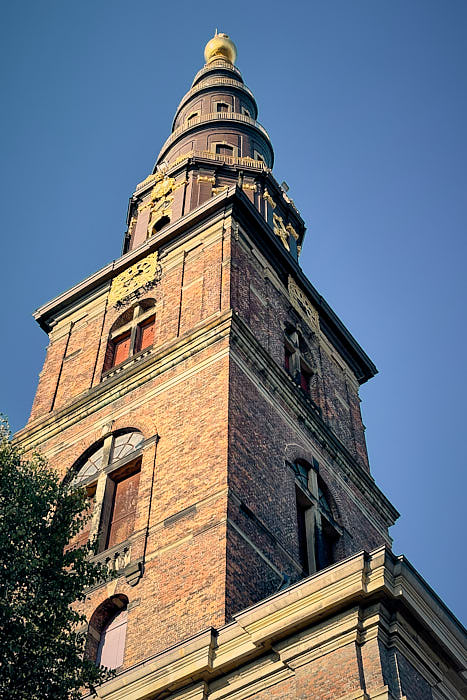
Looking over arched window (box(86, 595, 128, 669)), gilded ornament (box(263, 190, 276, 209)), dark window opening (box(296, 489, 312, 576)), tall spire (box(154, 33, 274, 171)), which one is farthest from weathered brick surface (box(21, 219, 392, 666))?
tall spire (box(154, 33, 274, 171))

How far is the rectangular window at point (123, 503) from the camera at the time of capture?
2423 centimetres

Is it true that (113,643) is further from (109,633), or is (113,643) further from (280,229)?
(280,229)

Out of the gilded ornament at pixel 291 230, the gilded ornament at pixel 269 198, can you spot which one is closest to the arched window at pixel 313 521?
the gilded ornament at pixel 269 198

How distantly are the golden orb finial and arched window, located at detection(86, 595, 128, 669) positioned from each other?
36.3 metres

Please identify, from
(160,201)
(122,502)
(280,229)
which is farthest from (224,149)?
(122,502)

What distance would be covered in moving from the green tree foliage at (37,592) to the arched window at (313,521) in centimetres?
795

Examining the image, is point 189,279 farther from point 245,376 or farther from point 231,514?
point 231,514

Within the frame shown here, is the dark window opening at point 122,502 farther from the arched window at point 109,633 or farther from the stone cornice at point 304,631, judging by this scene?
the stone cornice at point 304,631

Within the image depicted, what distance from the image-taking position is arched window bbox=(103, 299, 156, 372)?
101 ft

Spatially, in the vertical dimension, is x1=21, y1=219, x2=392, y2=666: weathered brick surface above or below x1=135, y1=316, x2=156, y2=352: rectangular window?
below

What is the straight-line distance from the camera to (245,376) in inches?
1030

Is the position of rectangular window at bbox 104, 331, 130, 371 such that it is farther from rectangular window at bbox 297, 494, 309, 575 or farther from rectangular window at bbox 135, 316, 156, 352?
rectangular window at bbox 297, 494, 309, 575

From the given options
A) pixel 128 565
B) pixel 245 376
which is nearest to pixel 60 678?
pixel 128 565

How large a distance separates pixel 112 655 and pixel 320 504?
7372 millimetres
